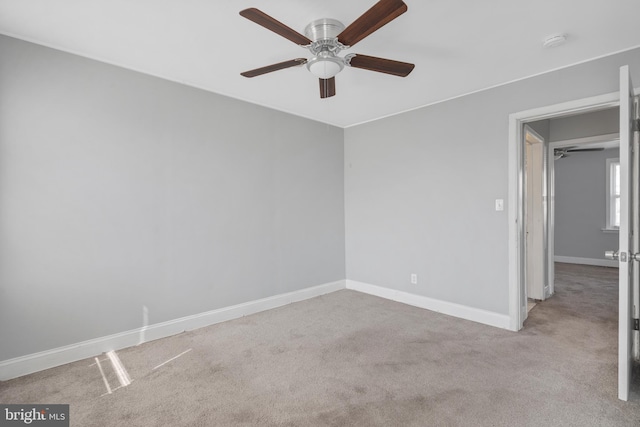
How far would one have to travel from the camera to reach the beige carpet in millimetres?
1789

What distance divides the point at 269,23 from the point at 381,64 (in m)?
0.78

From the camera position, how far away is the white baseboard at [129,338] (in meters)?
2.23

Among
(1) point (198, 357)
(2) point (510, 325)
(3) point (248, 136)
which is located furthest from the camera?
(3) point (248, 136)

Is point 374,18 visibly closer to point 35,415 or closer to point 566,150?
point 35,415

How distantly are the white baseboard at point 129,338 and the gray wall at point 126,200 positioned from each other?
0.05 m

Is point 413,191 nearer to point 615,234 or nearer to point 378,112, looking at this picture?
point 378,112

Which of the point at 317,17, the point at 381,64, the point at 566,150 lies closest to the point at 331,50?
the point at 317,17

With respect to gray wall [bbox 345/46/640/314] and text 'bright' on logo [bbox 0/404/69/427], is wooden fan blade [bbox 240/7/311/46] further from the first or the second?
text 'bright' on logo [bbox 0/404/69/427]

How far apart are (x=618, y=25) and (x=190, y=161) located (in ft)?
11.3

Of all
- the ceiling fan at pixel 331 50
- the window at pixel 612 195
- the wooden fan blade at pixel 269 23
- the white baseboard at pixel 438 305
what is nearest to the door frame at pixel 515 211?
the white baseboard at pixel 438 305

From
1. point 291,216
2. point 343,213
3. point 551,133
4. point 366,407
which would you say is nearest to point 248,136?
point 291,216

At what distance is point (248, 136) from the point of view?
3.51 meters

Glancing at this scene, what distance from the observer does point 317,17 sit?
1.97 metres

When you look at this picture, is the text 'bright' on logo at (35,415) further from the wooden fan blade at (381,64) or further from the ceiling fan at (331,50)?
the wooden fan blade at (381,64)
